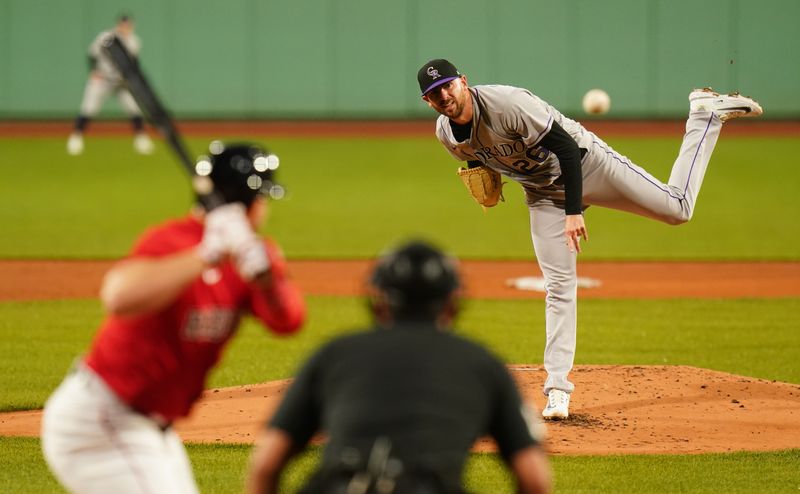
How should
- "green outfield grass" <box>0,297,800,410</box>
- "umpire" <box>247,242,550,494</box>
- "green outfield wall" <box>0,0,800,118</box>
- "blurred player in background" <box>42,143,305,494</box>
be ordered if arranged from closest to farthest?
"umpire" <box>247,242,550,494</box>
"blurred player in background" <box>42,143,305,494</box>
"green outfield grass" <box>0,297,800,410</box>
"green outfield wall" <box>0,0,800,118</box>

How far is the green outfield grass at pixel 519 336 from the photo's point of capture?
8.96 metres

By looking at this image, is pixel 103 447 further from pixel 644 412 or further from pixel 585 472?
pixel 644 412

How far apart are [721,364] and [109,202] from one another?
541 inches

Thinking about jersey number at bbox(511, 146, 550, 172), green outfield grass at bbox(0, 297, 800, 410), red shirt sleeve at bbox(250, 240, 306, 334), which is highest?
red shirt sleeve at bbox(250, 240, 306, 334)

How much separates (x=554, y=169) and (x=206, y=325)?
3999 millimetres

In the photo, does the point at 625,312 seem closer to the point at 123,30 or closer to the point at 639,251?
the point at 639,251

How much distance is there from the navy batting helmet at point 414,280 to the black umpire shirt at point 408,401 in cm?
5

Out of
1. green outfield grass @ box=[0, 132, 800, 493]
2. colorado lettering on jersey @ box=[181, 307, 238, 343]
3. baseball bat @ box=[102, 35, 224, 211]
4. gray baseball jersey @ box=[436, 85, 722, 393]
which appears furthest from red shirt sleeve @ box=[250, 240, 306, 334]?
gray baseball jersey @ box=[436, 85, 722, 393]

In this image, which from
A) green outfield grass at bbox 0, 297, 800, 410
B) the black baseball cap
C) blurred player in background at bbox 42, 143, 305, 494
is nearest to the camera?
blurred player in background at bbox 42, 143, 305, 494

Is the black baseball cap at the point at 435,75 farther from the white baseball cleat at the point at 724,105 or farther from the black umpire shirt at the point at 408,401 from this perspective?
the black umpire shirt at the point at 408,401

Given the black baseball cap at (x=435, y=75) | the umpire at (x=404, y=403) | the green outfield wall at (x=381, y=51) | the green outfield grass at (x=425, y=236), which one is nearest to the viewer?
the umpire at (x=404, y=403)

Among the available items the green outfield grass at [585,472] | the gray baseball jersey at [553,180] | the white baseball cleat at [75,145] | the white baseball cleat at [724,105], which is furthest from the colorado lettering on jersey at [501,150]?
the white baseball cleat at [75,145]

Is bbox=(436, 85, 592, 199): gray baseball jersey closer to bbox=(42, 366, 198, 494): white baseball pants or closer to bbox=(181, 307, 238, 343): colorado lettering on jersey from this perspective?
bbox=(181, 307, 238, 343): colorado lettering on jersey

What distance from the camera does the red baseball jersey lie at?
3457 mm
